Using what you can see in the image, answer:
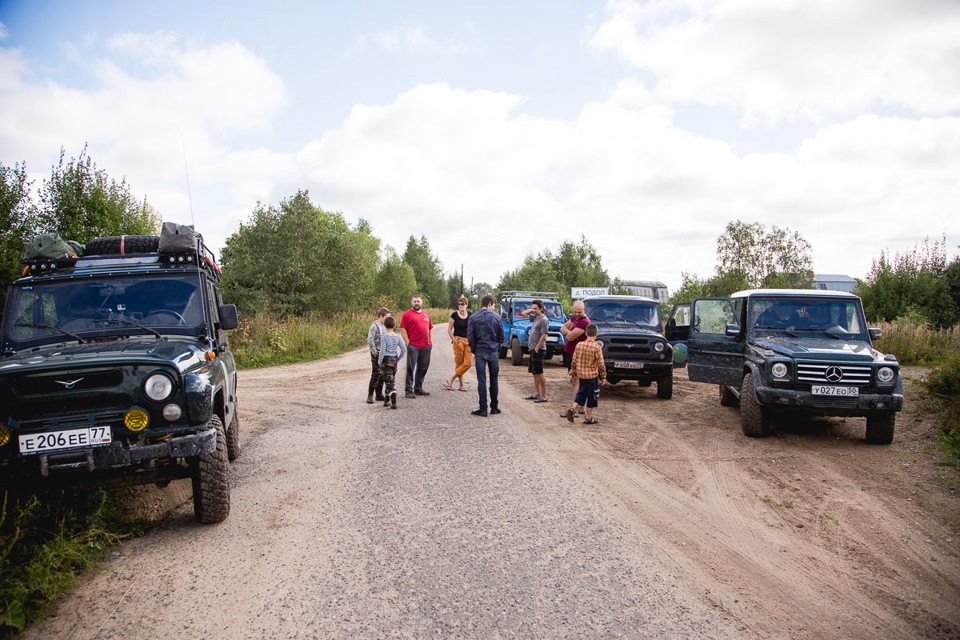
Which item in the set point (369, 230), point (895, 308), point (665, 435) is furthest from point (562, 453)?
point (369, 230)

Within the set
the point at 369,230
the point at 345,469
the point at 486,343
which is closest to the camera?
the point at 345,469

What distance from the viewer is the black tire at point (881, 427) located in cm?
725

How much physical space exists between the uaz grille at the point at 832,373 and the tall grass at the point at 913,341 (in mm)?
11498

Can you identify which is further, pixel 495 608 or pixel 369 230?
pixel 369 230

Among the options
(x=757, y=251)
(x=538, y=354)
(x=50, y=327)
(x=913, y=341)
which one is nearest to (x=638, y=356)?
(x=538, y=354)

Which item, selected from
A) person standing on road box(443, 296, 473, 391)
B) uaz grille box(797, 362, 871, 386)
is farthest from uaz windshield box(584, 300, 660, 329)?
uaz grille box(797, 362, 871, 386)

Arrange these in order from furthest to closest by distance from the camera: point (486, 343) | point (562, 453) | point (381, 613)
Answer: point (486, 343)
point (562, 453)
point (381, 613)

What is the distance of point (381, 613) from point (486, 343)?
6.23 metres

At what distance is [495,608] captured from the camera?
3332 mm

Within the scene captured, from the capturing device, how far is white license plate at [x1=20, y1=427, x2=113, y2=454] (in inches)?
148

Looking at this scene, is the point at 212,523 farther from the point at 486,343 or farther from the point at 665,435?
the point at 665,435

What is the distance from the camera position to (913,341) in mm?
17391

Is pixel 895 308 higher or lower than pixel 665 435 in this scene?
higher

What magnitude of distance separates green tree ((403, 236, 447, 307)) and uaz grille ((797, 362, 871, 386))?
77.0m
